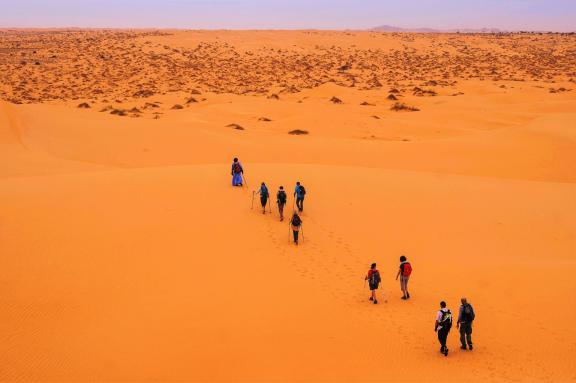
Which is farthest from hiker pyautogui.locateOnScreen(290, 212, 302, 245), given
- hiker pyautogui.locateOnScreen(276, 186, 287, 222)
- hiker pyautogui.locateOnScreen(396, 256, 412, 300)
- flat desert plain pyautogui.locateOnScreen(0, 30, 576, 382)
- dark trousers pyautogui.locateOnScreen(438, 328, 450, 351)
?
dark trousers pyautogui.locateOnScreen(438, 328, 450, 351)

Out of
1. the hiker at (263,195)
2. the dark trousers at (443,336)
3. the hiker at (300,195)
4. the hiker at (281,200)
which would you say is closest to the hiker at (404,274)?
the dark trousers at (443,336)

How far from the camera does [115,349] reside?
958 centimetres

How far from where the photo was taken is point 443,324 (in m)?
9.60

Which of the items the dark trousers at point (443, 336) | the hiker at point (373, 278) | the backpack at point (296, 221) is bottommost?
the dark trousers at point (443, 336)

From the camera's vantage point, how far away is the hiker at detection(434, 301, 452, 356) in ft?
31.4

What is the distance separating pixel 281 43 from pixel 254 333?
253 feet

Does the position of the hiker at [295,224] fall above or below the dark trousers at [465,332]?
above

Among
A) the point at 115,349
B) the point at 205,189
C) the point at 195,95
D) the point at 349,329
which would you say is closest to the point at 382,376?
the point at 349,329

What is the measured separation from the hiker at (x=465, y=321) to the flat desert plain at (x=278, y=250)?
29 cm

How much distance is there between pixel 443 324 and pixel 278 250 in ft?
17.6

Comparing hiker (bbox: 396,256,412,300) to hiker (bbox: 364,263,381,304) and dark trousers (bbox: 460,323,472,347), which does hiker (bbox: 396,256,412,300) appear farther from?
dark trousers (bbox: 460,323,472,347)

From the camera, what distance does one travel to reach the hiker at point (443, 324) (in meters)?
9.58

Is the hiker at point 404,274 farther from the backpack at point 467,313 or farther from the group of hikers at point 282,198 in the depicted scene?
the group of hikers at point 282,198

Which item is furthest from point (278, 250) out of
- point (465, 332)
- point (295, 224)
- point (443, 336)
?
point (465, 332)
